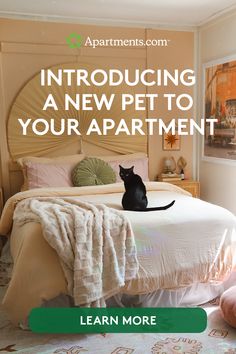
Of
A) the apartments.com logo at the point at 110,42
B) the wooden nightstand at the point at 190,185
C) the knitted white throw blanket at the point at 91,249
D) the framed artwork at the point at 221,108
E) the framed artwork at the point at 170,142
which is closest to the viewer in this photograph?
the knitted white throw blanket at the point at 91,249

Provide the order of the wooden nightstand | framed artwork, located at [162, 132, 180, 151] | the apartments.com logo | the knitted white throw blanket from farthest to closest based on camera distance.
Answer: framed artwork, located at [162, 132, 180, 151]
the wooden nightstand
the apartments.com logo
the knitted white throw blanket

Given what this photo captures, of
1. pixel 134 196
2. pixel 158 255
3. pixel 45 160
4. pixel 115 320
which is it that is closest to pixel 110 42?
pixel 45 160

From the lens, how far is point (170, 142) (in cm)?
427

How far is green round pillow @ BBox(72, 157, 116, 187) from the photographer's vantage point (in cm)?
348

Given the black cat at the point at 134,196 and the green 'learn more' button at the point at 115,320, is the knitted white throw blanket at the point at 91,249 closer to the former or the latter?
the green 'learn more' button at the point at 115,320

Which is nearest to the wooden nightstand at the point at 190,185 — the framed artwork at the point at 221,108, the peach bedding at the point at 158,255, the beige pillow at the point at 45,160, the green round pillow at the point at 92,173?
the framed artwork at the point at 221,108

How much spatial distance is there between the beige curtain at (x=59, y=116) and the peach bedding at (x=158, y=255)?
4.80 ft

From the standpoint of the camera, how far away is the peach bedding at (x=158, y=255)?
2.04 meters

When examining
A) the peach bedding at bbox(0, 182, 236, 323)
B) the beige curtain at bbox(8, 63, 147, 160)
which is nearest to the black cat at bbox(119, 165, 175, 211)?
the peach bedding at bbox(0, 182, 236, 323)

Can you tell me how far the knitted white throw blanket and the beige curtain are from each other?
1.67m

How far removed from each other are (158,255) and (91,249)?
1.43ft

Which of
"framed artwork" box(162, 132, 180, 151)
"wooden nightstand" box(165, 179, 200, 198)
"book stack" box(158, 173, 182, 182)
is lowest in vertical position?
"wooden nightstand" box(165, 179, 200, 198)

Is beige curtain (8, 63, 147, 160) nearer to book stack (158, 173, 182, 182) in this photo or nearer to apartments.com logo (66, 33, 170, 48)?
apartments.com logo (66, 33, 170, 48)

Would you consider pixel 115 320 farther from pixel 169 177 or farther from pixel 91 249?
pixel 169 177
